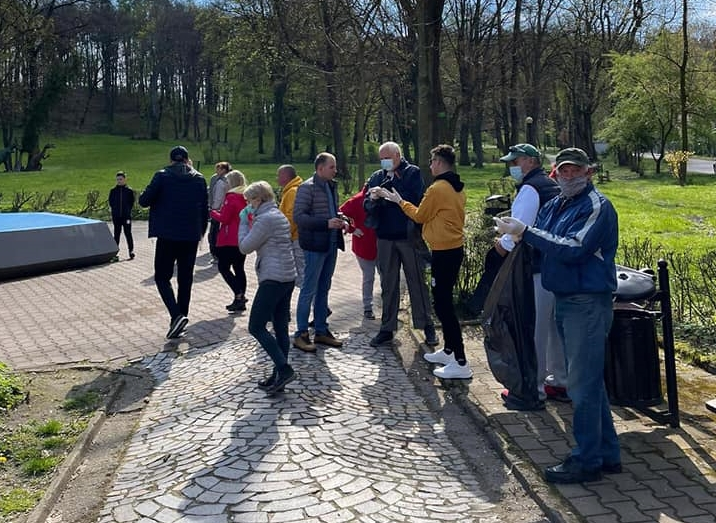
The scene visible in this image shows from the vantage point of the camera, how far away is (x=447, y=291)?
6.17 metres

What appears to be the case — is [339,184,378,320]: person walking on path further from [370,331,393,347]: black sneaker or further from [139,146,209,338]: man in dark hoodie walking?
[139,146,209,338]: man in dark hoodie walking

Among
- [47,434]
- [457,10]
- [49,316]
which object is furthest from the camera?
[457,10]

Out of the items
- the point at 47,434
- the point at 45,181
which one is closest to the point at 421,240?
the point at 47,434

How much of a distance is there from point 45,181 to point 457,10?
22.5 m

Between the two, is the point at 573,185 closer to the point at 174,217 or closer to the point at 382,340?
the point at 382,340

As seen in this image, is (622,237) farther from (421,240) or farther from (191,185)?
(191,185)

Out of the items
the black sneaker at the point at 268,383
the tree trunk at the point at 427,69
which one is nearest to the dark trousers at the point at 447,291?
the black sneaker at the point at 268,383

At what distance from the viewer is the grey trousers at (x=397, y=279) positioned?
7.12 meters

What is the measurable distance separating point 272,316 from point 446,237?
1591mm

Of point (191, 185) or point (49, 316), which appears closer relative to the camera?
point (191, 185)

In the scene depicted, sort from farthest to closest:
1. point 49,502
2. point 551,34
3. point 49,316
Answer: point 551,34, point 49,316, point 49,502

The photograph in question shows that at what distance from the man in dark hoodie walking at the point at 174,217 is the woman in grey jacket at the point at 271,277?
6.77 ft

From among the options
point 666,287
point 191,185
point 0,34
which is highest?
point 0,34

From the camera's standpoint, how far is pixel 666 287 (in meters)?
4.83
